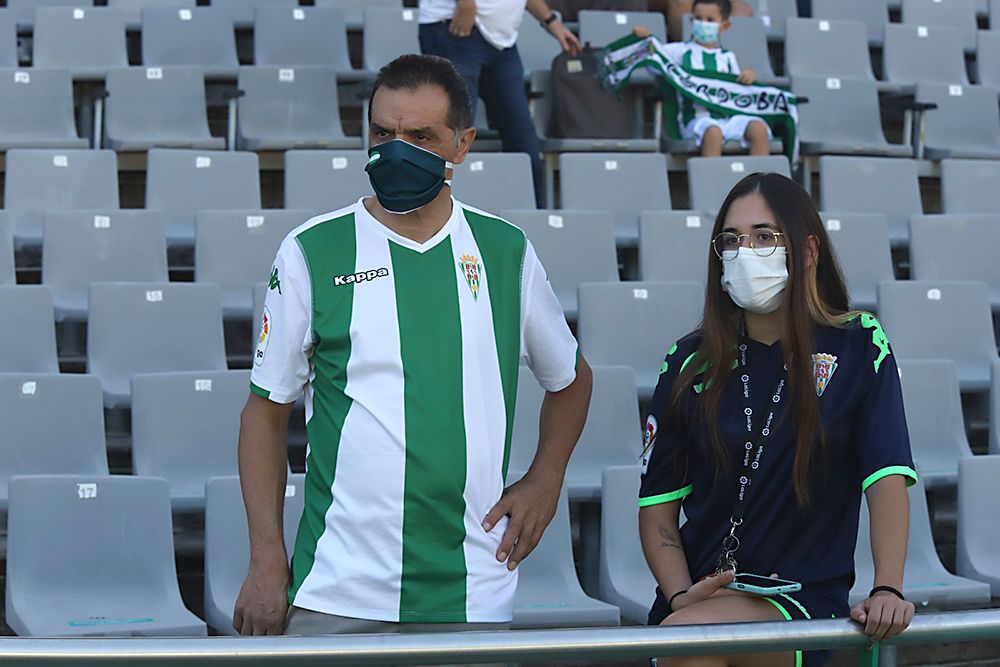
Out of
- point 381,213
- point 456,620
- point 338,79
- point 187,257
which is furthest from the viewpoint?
point 338,79

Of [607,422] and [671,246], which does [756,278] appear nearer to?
[607,422]

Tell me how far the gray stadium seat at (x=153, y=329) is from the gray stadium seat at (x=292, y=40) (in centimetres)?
264

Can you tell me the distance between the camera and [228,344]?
5.24 metres

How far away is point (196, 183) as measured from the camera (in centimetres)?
573

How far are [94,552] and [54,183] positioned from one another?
7.70 ft

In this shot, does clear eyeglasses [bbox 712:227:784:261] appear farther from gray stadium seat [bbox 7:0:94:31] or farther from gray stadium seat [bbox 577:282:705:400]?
gray stadium seat [bbox 7:0:94:31]

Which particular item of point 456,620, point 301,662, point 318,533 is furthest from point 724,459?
point 301,662

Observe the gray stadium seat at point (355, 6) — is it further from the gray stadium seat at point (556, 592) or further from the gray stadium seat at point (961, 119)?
the gray stadium seat at point (556, 592)

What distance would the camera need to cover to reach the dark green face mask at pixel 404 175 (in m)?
2.22

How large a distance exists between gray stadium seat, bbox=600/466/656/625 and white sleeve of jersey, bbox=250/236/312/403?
1744 mm

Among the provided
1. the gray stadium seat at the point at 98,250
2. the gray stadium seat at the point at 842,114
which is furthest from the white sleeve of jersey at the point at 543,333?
the gray stadium seat at the point at 842,114

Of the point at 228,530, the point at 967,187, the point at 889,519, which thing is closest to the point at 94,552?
the point at 228,530

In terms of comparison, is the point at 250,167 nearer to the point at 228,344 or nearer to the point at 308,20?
the point at 228,344

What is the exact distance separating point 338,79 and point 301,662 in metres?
5.66
